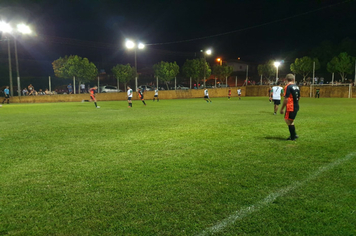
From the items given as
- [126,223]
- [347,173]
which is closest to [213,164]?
[347,173]

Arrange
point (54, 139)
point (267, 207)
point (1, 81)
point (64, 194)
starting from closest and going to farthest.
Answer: point (267, 207) → point (64, 194) → point (54, 139) → point (1, 81)

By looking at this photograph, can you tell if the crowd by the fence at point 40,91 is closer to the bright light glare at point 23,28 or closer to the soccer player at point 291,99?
the bright light glare at point 23,28

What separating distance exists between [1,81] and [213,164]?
4405cm

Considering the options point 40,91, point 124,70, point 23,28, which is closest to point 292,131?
point 23,28

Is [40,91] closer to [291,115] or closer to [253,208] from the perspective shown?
[291,115]

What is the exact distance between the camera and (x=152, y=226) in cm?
293

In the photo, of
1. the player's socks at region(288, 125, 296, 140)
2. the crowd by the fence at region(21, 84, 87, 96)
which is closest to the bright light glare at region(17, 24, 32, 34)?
the crowd by the fence at region(21, 84, 87, 96)

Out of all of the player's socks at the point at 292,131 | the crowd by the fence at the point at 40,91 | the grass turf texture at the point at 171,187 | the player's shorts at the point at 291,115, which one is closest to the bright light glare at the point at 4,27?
the crowd by the fence at the point at 40,91

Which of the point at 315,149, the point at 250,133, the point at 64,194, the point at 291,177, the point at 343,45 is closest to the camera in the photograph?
the point at 64,194

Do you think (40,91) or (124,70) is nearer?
(40,91)

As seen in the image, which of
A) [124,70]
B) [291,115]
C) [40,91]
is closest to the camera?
[291,115]

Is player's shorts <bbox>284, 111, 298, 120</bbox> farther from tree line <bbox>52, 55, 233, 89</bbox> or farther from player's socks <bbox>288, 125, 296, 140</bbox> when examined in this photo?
tree line <bbox>52, 55, 233, 89</bbox>

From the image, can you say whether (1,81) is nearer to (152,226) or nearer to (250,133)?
(250,133)

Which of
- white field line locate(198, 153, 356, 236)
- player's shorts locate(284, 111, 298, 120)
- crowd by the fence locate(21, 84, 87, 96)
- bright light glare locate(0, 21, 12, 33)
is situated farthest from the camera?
crowd by the fence locate(21, 84, 87, 96)
